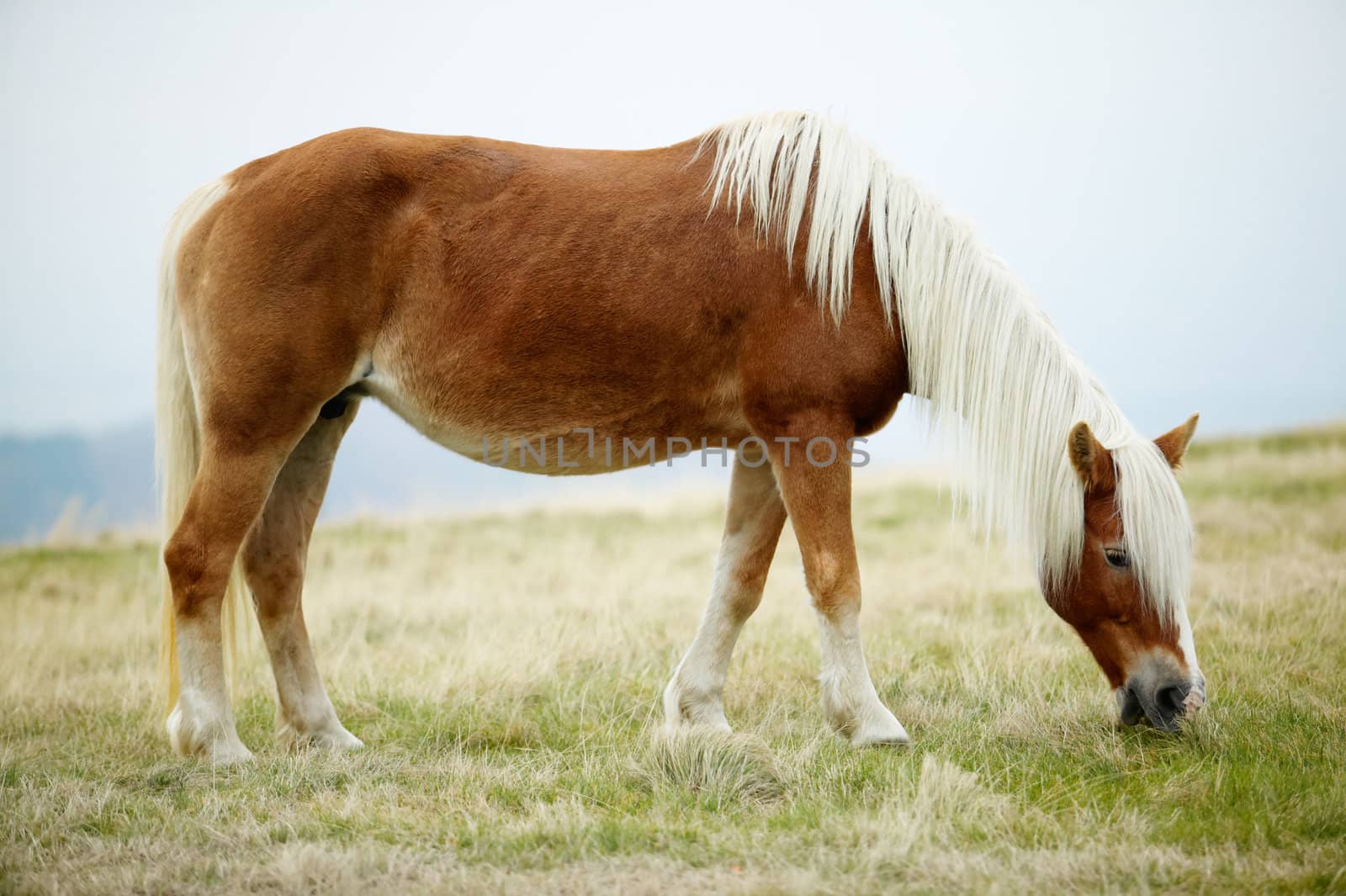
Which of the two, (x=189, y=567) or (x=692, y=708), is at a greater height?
(x=189, y=567)

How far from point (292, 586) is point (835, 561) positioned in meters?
2.34

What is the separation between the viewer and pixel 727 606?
4.42 meters

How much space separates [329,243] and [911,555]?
593 centimetres

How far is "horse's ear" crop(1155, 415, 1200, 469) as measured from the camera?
409 cm

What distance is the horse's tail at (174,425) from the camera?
452cm

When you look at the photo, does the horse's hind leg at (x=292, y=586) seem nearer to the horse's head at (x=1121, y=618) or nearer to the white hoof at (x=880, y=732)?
the white hoof at (x=880, y=732)

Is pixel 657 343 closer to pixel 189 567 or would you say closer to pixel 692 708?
pixel 692 708

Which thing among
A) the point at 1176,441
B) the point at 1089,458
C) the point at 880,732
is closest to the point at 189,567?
the point at 880,732

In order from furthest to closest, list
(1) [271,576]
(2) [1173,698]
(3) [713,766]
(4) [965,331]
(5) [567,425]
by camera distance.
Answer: (1) [271,576], (5) [567,425], (4) [965,331], (2) [1173,698], (3) [713,766]

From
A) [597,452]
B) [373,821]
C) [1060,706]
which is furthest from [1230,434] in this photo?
[373,821]

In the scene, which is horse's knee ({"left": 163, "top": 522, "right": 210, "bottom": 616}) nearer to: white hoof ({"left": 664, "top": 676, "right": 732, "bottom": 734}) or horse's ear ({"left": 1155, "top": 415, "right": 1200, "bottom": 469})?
white hoof ({"left": 664, "top": 676, "right": 732, "bottom": 734})

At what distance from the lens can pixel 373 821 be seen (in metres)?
3.32

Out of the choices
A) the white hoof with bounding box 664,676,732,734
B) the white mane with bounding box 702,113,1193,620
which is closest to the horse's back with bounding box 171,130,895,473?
the white mane with bounding box 702,113,1193,620

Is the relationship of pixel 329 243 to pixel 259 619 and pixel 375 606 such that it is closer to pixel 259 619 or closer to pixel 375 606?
pixel 259 619
